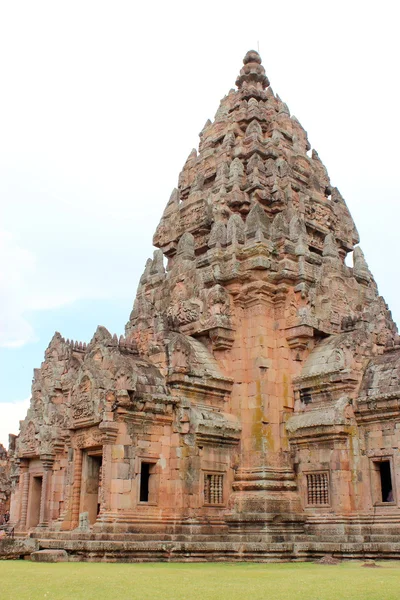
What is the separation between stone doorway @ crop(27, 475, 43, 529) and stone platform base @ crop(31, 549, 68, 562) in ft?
34.9

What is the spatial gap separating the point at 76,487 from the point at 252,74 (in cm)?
1787

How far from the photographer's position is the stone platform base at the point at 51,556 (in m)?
15.6

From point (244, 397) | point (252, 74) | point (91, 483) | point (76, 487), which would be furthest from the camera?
point (252, 74)

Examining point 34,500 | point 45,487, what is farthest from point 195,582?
point 34,500

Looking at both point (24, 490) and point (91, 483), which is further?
point (24, 490)

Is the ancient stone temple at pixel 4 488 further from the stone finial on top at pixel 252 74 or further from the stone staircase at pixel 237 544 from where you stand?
the stone finial on top at pixel 252 74

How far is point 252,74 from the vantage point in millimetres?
27141

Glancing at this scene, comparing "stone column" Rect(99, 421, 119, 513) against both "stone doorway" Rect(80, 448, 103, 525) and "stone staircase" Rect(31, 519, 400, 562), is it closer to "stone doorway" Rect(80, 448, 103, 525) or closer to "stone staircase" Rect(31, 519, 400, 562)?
"stone staircase" Rect(31, 519, 400, 562)

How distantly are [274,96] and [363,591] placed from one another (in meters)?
21.8

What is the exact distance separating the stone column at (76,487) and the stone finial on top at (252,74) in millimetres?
16461

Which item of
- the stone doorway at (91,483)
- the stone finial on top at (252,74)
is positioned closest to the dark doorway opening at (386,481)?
the stone doorway at (91,483)

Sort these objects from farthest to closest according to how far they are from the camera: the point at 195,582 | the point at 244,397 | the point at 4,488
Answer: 1. the point at 4,488
2. the point at 244,397
3. the point at 195,582

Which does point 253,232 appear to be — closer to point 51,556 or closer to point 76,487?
point 76,487

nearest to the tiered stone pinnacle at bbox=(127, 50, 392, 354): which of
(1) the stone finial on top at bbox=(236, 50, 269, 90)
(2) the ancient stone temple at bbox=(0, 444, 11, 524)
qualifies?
(1) the stone finial on top at bbox=(236, 50, 269, 90)
